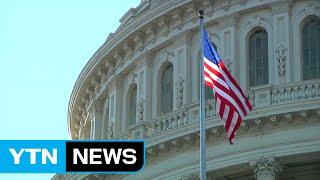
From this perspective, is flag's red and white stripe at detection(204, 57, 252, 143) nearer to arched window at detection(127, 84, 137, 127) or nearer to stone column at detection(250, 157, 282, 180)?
stone column at detection(250, 157, 282, 180)

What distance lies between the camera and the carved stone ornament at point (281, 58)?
125 feet

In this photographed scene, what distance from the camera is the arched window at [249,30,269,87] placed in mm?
39019

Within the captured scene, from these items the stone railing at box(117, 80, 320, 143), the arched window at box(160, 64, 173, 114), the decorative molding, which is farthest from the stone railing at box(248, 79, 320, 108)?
the arched window at box(160, 64, 173, 114)

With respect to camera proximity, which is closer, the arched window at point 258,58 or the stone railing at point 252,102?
the stone railing at point 252,102

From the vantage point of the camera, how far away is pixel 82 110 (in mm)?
49688

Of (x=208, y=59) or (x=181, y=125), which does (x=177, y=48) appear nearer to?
(x=181, y=125)

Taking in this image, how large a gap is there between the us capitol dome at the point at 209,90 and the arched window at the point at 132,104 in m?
0.08

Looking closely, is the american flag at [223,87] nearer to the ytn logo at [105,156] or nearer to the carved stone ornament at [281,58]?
the carved stone ornament at [281,58]

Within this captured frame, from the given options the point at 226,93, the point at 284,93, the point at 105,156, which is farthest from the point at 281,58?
the point at 105,156

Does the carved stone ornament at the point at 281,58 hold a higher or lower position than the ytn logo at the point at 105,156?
higher

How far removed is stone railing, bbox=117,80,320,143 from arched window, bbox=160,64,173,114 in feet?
6.86

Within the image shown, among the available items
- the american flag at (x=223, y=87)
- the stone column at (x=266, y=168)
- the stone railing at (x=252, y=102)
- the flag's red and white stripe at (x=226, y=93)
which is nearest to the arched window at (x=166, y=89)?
the stone railing at (x=252, y=102)

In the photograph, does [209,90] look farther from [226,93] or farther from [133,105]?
[226,93]

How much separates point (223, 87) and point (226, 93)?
20cm
